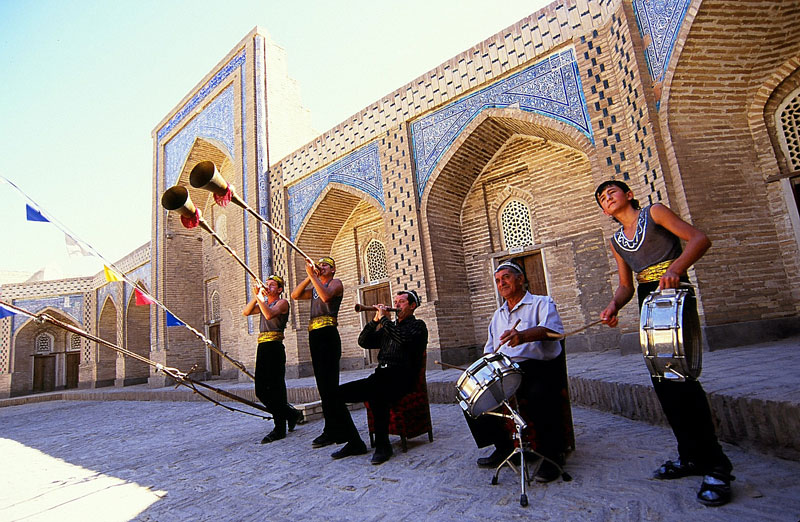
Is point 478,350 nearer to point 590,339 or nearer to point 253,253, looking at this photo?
point 590,339

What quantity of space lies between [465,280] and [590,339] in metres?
2.35

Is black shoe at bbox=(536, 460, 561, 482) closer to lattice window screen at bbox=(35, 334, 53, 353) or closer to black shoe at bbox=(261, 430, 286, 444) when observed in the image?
black shoe at bbox=(261, 430, 286, 444)

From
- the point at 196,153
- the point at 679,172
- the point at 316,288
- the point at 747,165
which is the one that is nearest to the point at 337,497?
the point at 316,288

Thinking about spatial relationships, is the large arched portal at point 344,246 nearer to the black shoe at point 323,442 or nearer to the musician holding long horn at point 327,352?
the musician holding long horn at point 327,352

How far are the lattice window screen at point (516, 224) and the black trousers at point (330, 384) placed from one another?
544cm

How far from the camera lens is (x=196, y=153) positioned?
1420 centimetres

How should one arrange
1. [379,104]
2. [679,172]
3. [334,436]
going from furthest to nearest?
[379,104] → [679,172] → [334,436]

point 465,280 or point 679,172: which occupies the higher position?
point 679,172

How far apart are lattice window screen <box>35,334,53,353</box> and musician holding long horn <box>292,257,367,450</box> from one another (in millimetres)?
22345

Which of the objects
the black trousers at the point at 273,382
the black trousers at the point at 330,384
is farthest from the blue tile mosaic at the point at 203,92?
the black trousers at the point at 330,384

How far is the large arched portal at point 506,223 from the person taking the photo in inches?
302

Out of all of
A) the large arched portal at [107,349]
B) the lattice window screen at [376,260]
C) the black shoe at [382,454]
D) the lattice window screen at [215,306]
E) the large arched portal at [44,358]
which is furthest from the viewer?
the large arched portal at [44,358]

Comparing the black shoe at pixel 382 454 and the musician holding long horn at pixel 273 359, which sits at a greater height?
the musician holding long horn at pixel 273 359

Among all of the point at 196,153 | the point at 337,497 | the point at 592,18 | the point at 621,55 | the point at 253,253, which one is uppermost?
the point at 196,153
